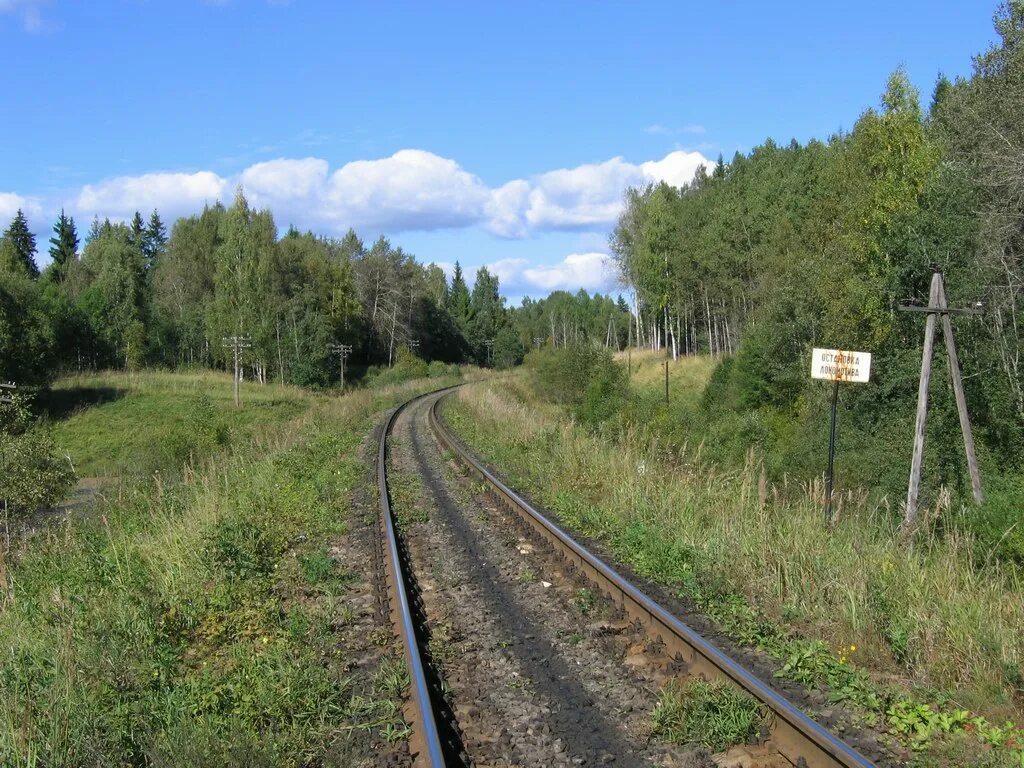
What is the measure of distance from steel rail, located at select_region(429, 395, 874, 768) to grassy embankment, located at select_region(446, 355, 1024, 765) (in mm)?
493

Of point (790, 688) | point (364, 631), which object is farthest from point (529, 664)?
point (790, 688)

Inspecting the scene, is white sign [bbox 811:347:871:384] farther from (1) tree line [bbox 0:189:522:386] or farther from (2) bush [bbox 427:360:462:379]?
(2) bush [bbox 427:360:462:379]

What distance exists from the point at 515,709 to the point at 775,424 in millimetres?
29143

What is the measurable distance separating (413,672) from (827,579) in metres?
3.51

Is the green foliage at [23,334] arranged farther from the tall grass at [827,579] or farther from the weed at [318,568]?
the tall grass at [827,579]

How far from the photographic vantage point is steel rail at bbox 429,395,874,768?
13.3ft

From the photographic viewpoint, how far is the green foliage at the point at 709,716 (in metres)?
4.46

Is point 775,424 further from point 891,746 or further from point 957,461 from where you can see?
point 891,746

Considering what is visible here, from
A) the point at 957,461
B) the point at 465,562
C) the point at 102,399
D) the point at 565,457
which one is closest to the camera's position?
the point at 465,562

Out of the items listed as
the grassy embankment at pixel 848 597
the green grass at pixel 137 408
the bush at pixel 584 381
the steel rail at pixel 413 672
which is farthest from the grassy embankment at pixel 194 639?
the green grass at pixel 137 408

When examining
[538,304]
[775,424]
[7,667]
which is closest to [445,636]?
[7,667]

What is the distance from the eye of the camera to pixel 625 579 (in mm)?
7398

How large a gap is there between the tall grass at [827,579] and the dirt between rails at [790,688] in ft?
0.48

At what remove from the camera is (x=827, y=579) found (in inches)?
258
